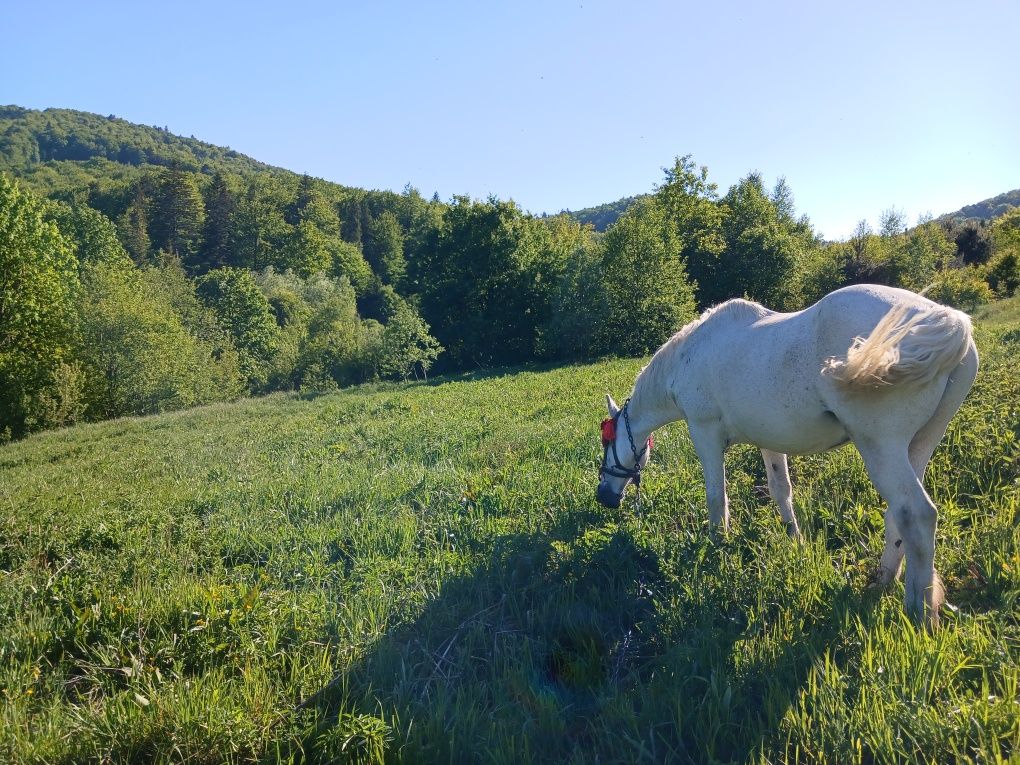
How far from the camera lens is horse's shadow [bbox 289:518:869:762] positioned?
8.63 ft

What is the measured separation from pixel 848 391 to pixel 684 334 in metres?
1.89

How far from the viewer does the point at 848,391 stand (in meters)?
3.24

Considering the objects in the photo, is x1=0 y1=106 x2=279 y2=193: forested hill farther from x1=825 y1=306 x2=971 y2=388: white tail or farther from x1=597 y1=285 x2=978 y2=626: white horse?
x1=825 y1=306 x2=971 y2=388: white tail

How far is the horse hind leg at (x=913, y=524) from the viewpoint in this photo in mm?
3080

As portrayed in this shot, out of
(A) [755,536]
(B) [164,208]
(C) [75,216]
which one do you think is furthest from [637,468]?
(B) [164,208]

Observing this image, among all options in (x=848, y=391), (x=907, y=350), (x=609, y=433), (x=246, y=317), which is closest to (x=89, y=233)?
(x=246, y=317)

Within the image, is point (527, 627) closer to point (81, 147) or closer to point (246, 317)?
point (246, 317)

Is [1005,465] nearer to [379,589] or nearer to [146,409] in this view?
[379,589]

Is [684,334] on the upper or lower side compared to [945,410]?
upper

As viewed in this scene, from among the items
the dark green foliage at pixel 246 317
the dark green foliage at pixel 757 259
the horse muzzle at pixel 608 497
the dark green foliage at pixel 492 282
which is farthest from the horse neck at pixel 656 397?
the dark green foliage at pixel 246 317

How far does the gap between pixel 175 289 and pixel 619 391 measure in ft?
157

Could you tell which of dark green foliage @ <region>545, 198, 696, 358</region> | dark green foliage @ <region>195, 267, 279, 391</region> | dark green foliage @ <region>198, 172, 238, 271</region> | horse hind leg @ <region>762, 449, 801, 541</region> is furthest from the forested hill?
horse hind leg @ <region>762, 449, 801, 541</region>

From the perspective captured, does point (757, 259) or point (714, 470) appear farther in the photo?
point (757, 259)

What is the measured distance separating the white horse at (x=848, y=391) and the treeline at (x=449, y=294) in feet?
80.2
